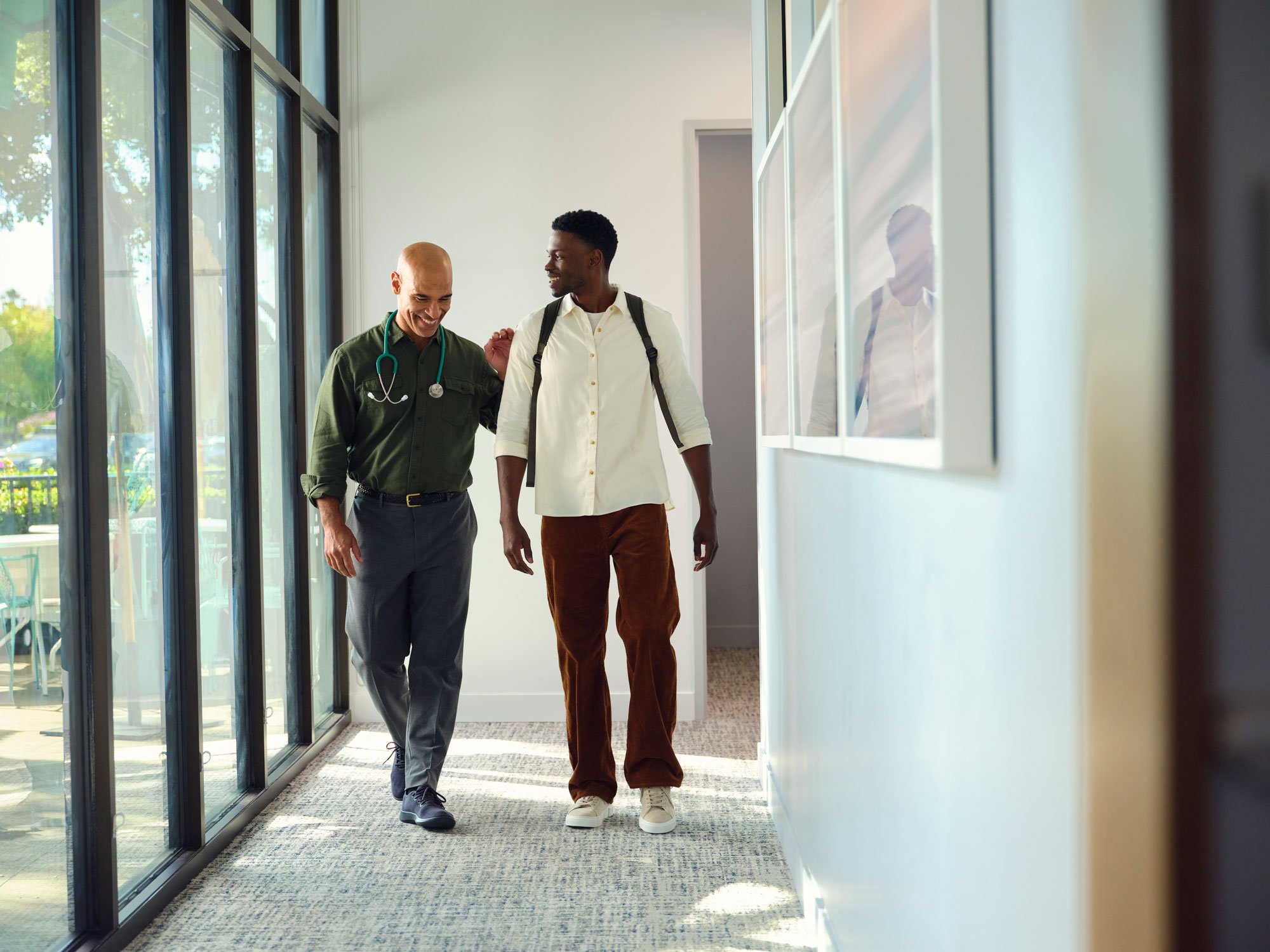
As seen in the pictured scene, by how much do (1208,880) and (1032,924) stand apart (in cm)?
20

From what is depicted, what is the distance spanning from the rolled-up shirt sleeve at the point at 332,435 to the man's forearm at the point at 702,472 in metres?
0.90

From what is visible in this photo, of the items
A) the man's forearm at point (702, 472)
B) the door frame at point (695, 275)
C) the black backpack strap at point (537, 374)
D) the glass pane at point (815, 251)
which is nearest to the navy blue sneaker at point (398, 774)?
the black backpack strap at point (537, 374)

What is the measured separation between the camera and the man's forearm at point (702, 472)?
2742 mm

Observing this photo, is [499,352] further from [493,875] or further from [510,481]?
[493,875]

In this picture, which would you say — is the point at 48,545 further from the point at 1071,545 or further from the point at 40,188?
the point at 1071,545

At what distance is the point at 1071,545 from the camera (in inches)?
31.5

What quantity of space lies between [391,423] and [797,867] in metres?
1.49

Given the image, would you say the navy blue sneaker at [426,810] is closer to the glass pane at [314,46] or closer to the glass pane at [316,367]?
the glass pane at [316,367]

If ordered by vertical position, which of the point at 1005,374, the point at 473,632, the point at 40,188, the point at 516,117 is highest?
the point at 516,117

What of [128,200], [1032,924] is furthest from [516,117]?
[1032,924]

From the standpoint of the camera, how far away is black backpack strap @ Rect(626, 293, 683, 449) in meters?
2.72

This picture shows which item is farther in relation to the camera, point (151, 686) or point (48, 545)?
point (151, 686)

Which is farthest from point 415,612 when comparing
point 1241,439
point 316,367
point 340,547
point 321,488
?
point 1241,439

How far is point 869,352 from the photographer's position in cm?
133
